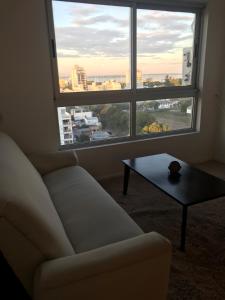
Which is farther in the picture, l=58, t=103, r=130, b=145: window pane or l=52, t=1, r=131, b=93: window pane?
l=58, t=103, r=130, b=145: window pane

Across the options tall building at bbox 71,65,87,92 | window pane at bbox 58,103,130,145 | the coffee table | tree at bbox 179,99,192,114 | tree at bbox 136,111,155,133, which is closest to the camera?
the coffee table

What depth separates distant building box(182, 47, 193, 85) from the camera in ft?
10.7

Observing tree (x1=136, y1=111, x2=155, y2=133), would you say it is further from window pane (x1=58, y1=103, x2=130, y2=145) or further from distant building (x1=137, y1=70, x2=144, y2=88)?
distant building (x1=137, y1=70, x2=144, y2=88)

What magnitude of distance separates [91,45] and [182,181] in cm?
176

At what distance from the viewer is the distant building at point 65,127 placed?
108 inches

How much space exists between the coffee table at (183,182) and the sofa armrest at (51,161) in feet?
1.86

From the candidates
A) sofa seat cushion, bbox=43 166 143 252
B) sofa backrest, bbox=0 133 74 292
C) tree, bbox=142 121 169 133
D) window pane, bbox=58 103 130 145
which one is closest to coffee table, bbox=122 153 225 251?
sofa seat cushion, bbox=43 166 143 252

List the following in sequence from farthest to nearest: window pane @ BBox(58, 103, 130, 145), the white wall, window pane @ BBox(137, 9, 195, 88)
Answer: window pane @ BBox(137, 9, 195, 88)
window pane @ BBox(58, 103, 130, 145)
the white wall

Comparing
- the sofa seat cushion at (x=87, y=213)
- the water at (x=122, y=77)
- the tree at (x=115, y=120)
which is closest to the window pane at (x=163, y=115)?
the tree at (x=115, y=120)

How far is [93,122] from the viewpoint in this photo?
296cm

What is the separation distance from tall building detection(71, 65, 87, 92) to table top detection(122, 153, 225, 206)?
1.02m

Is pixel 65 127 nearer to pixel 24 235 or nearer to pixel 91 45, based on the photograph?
pixel 91 45

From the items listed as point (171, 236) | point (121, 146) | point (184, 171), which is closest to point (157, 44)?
point (121, 146)

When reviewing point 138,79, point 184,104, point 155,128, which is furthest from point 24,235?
point 184,104
